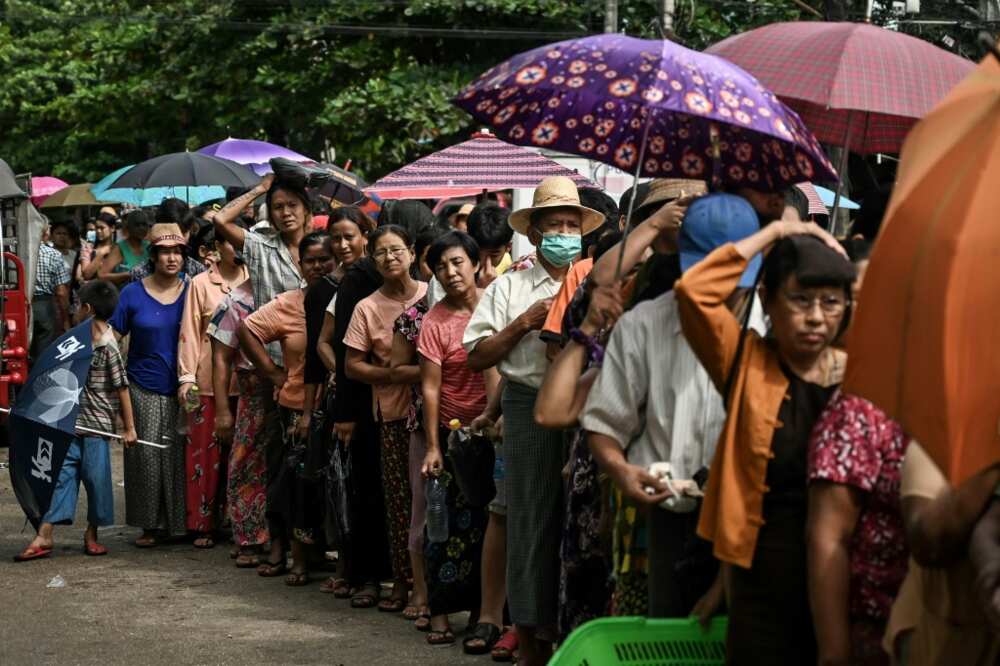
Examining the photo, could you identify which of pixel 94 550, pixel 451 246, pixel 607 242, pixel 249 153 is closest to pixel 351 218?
pixel 451 246

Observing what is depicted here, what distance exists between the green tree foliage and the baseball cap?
1704 cm

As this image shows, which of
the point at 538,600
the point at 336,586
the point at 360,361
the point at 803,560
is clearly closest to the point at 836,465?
the point at 803,560

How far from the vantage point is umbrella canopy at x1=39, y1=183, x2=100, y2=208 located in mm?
26344

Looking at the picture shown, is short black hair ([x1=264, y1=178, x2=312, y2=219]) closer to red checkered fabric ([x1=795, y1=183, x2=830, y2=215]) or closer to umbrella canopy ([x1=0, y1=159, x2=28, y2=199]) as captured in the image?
red checkered fabric ([x1=795, y1=183, x2=830, y2=215])

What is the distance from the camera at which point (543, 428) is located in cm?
704

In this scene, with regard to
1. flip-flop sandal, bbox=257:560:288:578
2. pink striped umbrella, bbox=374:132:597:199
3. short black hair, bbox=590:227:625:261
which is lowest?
flip-flop sandal, bbox=257:560:288:578

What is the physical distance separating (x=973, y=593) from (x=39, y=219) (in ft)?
42.3

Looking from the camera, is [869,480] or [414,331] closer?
[869,480]

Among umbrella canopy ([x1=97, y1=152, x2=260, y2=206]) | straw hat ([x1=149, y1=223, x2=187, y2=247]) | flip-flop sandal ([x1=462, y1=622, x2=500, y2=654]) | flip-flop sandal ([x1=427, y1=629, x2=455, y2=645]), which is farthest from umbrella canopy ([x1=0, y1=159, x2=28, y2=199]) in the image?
flip-flop sandal ([x1=462, y1=622, x2=500, y2=654])

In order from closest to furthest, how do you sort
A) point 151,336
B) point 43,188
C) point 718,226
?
point 718,226 < point 151,336 < point 43,188

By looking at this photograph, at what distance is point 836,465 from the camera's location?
409 centimetres

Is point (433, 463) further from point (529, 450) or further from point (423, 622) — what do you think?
point (529, 450)

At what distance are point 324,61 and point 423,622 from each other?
1878 centimetres

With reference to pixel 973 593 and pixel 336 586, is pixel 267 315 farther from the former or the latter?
pixel 973 593
